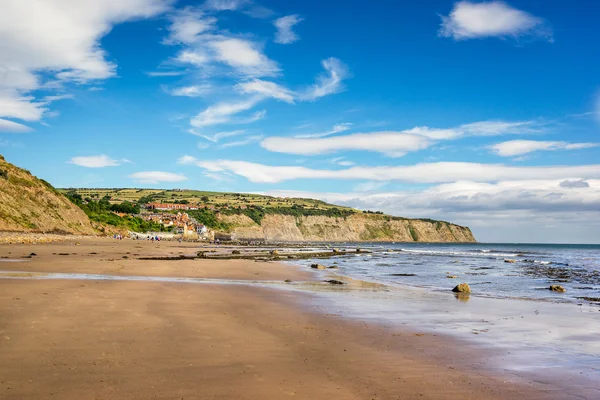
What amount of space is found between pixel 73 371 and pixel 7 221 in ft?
234

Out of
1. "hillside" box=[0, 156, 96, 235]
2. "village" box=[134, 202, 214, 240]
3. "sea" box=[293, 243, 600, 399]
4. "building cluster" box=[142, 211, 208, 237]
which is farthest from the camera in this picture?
"building cluster" box=[142, 211, 208, 237]

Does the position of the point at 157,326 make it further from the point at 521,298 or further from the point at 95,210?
the point at 95,210

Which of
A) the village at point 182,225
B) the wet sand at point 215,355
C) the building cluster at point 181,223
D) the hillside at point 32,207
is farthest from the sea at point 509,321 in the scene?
the building cluster at point 181,223

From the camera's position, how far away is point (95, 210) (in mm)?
124438

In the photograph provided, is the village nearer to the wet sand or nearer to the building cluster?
the building cluster

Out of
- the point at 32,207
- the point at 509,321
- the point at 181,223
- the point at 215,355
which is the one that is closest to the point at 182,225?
the point at 181,223

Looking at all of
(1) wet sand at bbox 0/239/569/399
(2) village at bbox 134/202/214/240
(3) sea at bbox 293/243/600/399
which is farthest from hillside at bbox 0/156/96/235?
(2) village at bbox 134/202/214/240

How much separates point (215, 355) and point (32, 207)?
266 feet

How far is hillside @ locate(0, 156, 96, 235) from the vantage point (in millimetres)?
70500

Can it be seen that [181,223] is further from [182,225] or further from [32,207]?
[32,207]

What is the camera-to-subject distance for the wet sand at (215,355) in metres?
7.66

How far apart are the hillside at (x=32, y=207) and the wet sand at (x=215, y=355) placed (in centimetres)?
6219

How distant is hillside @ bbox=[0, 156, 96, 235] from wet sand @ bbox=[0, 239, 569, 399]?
62195mm

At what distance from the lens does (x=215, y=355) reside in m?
9.80
